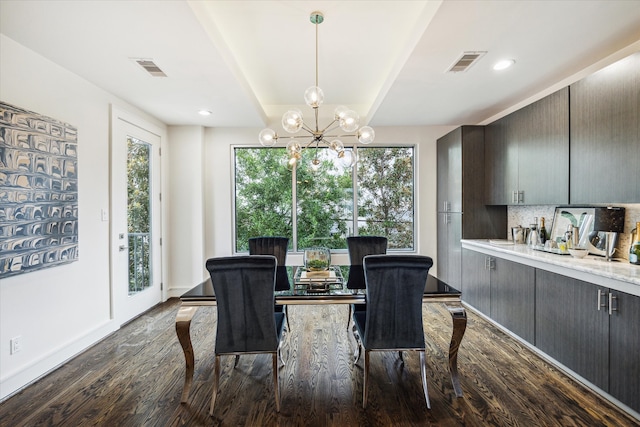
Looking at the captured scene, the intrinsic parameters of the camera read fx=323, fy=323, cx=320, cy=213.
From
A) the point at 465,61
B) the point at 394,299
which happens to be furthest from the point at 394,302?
the point at 465,61

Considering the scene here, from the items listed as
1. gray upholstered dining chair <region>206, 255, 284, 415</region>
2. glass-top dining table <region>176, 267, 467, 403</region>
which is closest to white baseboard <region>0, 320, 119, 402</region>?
glass-top dining table <region>176, 267, 467, 403</region>

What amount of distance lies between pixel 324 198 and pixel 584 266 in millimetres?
3322

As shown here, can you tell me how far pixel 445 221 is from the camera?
4.66m

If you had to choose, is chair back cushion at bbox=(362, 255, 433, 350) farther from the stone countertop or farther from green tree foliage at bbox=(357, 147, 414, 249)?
green tree foliage at bbox=(357, 147, 414, 249)

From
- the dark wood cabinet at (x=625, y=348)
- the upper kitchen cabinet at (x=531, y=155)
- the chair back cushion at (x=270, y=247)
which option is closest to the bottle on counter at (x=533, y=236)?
the upper kitchen cabinet at (x=531, y=155)

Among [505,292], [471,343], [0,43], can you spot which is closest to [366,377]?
[471,343]

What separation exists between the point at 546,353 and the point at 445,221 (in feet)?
7.19

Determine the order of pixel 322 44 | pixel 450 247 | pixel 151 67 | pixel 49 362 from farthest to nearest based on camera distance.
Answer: pixel 450 247
pixel 322 44
pixel 151 67
pixel 49 362

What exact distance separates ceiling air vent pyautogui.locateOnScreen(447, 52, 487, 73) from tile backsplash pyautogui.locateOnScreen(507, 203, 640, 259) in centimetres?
170

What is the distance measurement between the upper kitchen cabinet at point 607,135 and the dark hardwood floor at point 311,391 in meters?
1.47

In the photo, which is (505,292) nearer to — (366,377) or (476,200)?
(476,200)

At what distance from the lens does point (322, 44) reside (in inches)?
116

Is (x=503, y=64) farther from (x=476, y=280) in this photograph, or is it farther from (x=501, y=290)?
(x=476, y=280)

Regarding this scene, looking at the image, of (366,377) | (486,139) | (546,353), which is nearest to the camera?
(366,377)
